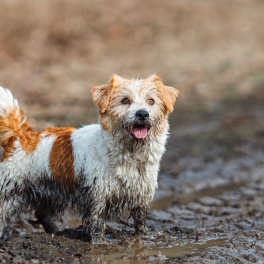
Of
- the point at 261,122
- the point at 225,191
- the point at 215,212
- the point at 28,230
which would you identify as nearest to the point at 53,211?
the point at 28,230

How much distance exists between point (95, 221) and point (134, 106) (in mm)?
1465

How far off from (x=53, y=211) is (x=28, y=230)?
28.5 inches

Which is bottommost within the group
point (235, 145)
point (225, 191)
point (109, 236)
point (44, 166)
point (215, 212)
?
point (109, 236)

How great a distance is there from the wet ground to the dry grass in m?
2.72

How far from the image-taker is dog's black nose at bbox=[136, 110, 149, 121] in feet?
18.8

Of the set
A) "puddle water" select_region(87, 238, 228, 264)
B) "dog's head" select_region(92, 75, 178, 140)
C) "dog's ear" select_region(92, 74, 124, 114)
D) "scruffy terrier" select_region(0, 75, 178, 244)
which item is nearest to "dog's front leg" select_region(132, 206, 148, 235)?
"scruffy terrier" select_region(0, 75, 178, 244)

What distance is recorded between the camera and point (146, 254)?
19.5 feet

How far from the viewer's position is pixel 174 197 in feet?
30.8

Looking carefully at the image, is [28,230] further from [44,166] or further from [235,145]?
[235,145]

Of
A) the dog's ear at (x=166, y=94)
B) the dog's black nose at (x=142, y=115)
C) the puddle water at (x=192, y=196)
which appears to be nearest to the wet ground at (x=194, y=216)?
the puddle water at (x=192, y=196)

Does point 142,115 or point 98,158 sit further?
point 98,158

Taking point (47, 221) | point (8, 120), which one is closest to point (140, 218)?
point (47, 221)

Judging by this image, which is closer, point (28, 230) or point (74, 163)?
point (74, 163)

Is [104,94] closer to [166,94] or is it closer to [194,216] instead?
[166,94]
